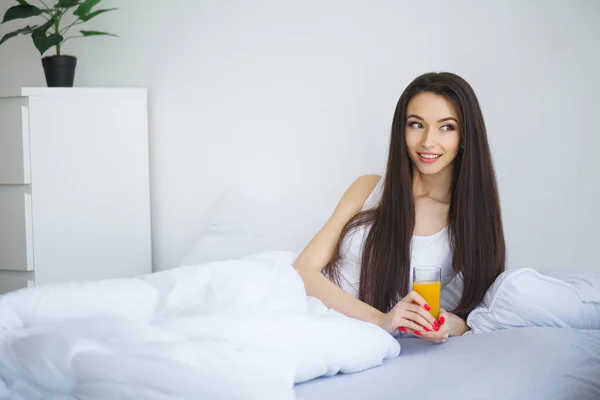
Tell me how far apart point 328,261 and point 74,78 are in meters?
1.85

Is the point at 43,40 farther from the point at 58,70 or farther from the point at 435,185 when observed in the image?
the point at 435,185

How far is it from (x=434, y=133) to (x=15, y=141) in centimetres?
176

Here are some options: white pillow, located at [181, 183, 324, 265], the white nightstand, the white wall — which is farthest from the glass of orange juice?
the white nightstand

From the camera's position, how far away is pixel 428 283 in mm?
1711

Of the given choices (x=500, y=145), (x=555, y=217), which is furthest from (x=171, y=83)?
(x=555, y=217)

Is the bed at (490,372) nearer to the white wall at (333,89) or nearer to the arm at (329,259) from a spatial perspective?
the arm at (329,259)

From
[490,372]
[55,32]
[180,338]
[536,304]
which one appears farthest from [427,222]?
[55,32]

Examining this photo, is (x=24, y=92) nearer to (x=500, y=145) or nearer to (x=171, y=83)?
(x=171, y=83)

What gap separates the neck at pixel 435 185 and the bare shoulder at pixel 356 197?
12 cm

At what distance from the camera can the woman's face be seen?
2090mm

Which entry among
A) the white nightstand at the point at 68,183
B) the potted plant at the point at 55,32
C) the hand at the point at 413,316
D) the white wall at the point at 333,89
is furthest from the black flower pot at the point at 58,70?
the hand at the point at 413,316

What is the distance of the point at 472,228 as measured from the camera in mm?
2088

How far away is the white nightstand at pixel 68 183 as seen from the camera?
9.95 ft

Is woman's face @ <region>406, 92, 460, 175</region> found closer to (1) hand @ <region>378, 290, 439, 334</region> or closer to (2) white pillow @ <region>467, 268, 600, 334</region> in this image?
(2) white pillow @ <region>467, 268, 600, 334</region>
